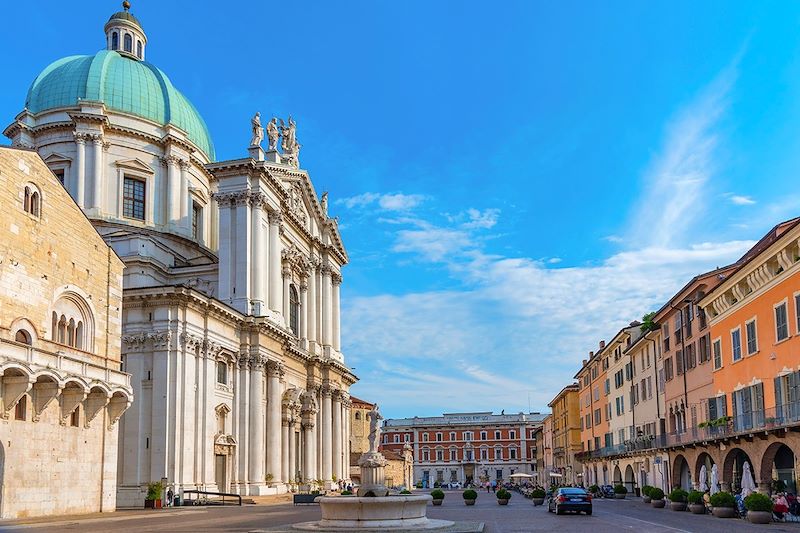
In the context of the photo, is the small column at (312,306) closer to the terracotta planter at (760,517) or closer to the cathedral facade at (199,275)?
the cathedral facade at (199,275)

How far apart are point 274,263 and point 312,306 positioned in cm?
1007

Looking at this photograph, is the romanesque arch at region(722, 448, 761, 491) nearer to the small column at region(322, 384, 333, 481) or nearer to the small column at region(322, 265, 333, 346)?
the small column at region(322, 384, 333, 481)

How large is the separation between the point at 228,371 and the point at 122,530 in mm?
26489

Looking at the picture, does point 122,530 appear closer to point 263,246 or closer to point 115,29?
point 263,246

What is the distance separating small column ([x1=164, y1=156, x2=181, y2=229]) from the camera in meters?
58.2

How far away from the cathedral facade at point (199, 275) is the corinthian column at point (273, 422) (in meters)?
0.09

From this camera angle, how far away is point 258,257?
54156 millimetres

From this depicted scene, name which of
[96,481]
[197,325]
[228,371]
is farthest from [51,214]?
[228,371]

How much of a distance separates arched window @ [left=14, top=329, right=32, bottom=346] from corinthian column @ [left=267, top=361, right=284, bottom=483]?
Answer: 25134 millimetres

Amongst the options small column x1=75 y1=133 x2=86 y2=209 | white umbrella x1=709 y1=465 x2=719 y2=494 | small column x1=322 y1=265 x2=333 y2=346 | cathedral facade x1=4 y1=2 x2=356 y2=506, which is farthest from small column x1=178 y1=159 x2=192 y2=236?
white umbrella x1=709 y1=465 x2=719 y2=494

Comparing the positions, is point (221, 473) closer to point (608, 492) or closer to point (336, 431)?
point (336, 431)

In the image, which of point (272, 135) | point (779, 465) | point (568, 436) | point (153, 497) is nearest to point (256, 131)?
point (272, 135)

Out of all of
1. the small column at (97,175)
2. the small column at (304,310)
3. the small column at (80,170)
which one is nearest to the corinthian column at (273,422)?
the small column at (304,310)

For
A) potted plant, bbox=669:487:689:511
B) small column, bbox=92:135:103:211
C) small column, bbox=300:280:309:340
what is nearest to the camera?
potted plant, bbox=669:487:689:511
